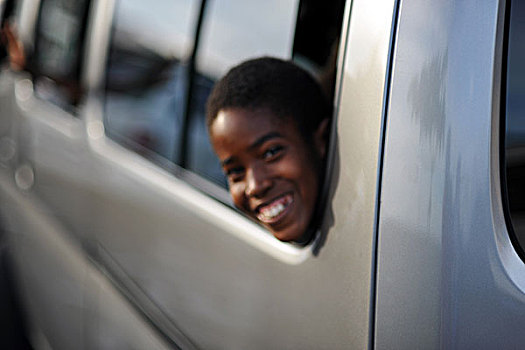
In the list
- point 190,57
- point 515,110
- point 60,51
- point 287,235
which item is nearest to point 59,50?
point 60,51

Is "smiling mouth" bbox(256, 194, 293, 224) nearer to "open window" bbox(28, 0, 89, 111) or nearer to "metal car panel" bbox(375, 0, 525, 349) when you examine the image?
"metal car panel" bbox(375, 0, 525, 349)

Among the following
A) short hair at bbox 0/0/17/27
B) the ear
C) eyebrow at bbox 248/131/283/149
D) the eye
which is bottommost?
short hair at bbox 0/0/17/27

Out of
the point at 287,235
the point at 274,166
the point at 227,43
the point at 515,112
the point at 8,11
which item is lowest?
the point at 8,11

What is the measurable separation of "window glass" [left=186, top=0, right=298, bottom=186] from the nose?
26 cm

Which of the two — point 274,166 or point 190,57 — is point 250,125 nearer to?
point 274,166

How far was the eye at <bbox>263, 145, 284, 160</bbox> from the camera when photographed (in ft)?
4.73

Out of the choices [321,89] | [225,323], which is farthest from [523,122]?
[225,323]

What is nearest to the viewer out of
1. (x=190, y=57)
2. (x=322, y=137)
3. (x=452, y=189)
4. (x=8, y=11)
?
(x=452, y=189)

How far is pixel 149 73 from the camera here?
2.51 meters

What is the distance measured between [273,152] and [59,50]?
2249 millimetres

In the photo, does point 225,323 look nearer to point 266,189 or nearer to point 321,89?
point 266,189

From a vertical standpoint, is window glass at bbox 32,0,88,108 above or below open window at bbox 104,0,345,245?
below

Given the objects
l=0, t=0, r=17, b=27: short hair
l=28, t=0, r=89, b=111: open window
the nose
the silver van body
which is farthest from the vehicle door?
l=0, t=0, r=17, b=27: short hair

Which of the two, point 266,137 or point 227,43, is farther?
point 227,43
